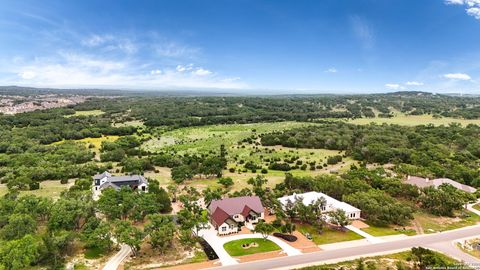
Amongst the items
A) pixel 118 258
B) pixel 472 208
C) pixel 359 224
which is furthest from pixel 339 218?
pixel 118 258

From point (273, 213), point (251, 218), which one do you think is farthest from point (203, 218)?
point (273, 213)

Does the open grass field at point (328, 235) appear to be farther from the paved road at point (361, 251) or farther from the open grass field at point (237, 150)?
the open grass field at point (237, 150)

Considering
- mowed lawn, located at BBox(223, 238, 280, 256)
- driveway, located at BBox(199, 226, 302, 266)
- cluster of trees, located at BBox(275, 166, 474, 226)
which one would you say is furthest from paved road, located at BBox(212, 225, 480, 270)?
cluster of trees, located at BBox(275, 166, 474, 226)

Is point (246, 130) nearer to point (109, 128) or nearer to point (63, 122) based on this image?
point (109, 128)

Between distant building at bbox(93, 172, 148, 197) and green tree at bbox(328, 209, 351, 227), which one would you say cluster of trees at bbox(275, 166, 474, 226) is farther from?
distant building at bbox(93, 172, 148, 197)

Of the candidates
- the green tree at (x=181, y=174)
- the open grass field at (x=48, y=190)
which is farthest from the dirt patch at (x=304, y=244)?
the open grass field at (x=48, y=190)

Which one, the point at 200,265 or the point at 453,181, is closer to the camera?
the point at 200,265
